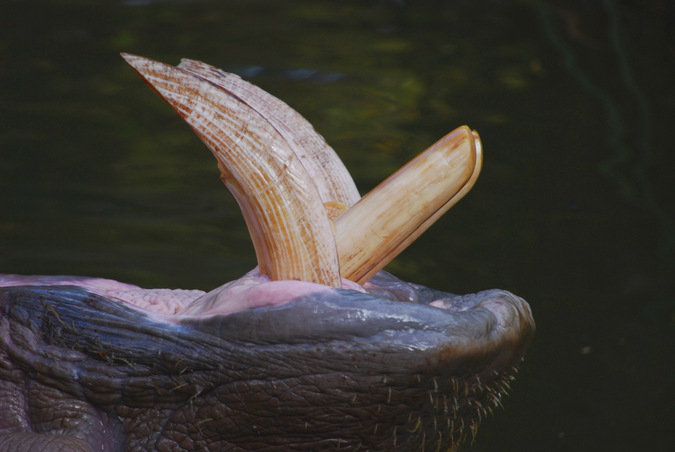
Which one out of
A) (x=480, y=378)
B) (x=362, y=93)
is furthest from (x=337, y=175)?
(x=362, y=93)

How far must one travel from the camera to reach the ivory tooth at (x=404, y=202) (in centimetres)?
152

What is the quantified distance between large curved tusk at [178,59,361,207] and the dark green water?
4.18 ft

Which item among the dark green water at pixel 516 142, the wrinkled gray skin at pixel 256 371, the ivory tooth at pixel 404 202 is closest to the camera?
the wrinkled gray skin at pixel 256 371

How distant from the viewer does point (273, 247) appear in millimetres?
1496

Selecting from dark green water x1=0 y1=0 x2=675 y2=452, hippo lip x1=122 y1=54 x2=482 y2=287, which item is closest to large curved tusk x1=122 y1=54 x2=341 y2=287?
hippo lip x1=122 y1=54 x2=482 y2=287

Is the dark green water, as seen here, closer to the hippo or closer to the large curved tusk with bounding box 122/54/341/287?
the hippo

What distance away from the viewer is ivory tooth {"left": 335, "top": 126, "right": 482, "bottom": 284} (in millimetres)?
1516

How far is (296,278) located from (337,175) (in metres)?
0.45

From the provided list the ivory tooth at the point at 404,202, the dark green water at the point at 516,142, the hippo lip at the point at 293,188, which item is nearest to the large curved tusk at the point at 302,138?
the hippo lip at the point at 293,188

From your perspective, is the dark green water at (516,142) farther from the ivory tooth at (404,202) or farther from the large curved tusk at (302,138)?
the ivory tooth at (404,202)

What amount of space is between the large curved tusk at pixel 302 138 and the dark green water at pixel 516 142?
127 cm

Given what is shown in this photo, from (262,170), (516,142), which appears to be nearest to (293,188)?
(262,170)

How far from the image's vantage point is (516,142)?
332 centimetres

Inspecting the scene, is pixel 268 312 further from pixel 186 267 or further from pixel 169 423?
pixel 186 267
